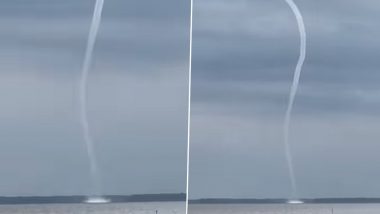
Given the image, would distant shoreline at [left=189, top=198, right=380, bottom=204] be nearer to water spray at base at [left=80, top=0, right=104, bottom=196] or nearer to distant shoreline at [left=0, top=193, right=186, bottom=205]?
distant shoreline at [left=0, top=193, right=186, bottom=205]

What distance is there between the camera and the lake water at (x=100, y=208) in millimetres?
2189

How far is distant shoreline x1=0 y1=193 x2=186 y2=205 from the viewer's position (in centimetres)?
219

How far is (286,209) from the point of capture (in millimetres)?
2379

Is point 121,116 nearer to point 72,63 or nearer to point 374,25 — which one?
point 72,63

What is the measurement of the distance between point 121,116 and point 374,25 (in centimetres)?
88

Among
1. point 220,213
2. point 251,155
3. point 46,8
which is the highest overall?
point 46,8

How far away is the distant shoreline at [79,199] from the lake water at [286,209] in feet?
0.26

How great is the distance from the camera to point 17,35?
2189 millimetres

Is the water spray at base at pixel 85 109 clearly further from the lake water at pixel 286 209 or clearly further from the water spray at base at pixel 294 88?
the water spray at base at pixel 294 88

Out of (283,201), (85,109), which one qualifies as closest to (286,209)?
(283,201)

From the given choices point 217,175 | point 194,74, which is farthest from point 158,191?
point 194,74

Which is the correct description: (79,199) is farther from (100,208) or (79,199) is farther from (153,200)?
(153,200)

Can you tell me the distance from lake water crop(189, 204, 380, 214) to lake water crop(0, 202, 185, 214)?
0.07 meters

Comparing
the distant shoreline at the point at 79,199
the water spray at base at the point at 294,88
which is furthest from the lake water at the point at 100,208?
the water spray at base at the point at 294,88
